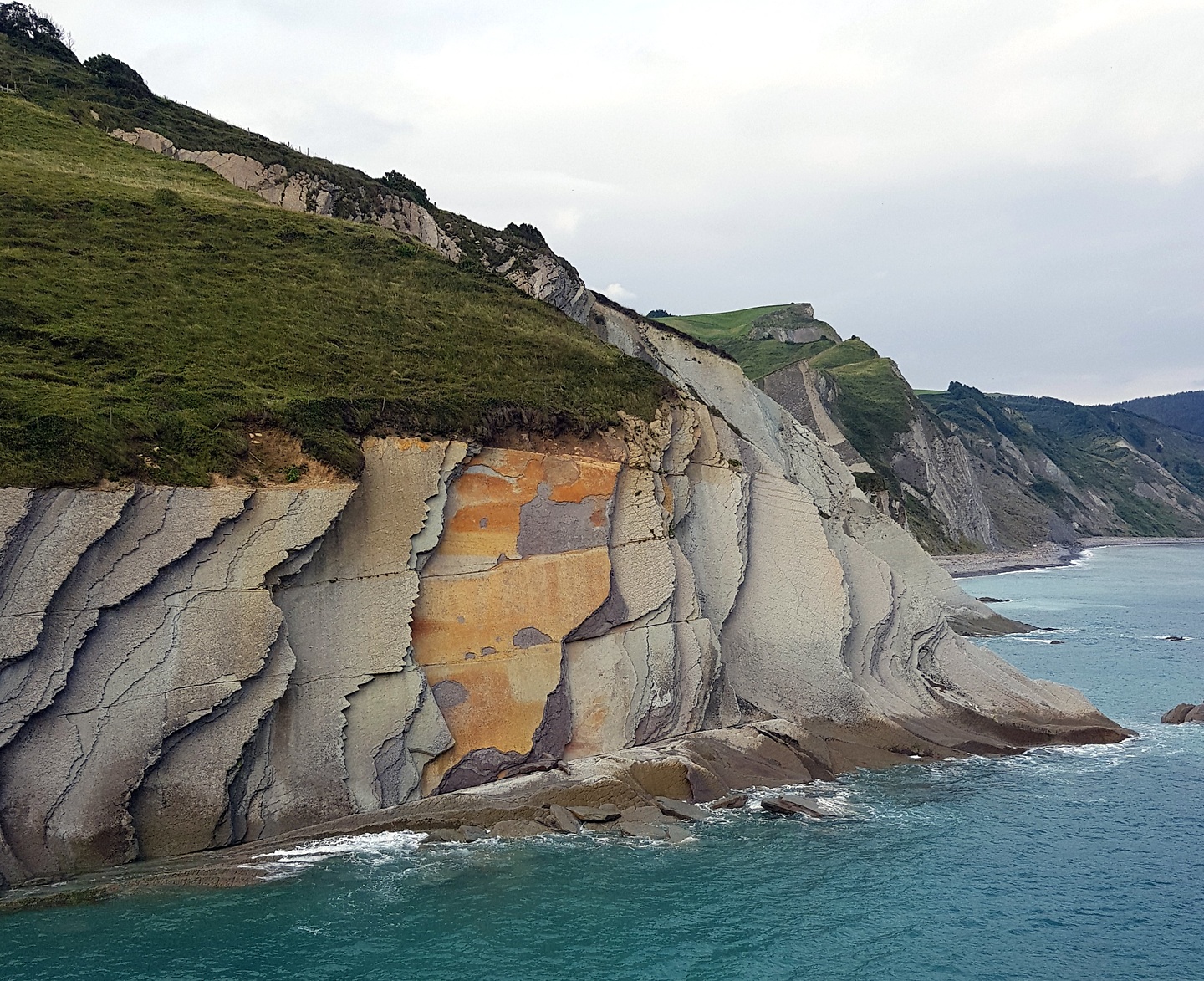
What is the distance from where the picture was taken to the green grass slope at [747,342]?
131 m

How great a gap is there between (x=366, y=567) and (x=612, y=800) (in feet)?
26.9

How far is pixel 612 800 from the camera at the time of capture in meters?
23.2

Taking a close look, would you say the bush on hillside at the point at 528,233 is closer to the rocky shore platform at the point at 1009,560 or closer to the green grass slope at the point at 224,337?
the green grass slope at the point at 224,337

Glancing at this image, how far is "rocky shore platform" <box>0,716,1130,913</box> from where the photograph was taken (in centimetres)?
1859

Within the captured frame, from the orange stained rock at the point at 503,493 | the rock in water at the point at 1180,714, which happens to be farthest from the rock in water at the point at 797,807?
the rock in water at the point at 1180,714

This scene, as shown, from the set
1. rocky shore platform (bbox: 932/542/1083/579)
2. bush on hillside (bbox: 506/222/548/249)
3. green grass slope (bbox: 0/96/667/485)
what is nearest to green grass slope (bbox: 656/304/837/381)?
rocky shore platform (bbox: 932/542/1083/579)

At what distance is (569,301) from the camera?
4838cm

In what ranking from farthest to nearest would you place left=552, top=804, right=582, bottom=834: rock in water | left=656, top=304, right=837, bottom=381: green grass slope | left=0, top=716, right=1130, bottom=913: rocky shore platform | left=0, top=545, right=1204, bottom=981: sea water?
left=656, top=304, right=837, bottom=381: green grass slope < left=552, top=804, right=582, bottom=834: rock in water < left=0, top=716, right=1130, bottom=913: rocky shore platform < left=0, top=545, right=1204, bottom=981: sea water

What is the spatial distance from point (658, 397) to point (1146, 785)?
17893 millimetres

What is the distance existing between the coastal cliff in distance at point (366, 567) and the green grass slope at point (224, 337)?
0.11 meters

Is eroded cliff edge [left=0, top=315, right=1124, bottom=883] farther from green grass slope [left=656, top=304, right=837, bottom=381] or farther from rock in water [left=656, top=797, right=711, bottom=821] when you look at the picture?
green grass slope [left=656, top=304, right=837, bottom=381]

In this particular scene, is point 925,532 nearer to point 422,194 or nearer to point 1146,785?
point 422,194

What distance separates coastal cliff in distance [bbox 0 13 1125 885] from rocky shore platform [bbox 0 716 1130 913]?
15 cm

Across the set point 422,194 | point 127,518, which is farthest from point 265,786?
point 422,194
